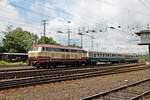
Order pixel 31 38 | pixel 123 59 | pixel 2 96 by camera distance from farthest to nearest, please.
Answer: pixel 31 38
pixel 123 59
pixel 2 96

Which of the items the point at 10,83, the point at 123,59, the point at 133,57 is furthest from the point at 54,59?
the point at 133,57

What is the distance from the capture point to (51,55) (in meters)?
40.1

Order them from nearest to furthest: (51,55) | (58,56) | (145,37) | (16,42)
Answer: (51,55) → (58,56) → (145,37) → (16,42)

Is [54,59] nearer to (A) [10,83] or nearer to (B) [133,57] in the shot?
(A) [10,83]

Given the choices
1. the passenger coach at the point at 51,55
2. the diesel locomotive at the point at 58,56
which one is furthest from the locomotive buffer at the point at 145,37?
the passenger coach at the point at 51,55

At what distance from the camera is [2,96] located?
14.9m

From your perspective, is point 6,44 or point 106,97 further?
point 6,44

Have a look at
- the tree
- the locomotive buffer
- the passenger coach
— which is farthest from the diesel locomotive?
the tree

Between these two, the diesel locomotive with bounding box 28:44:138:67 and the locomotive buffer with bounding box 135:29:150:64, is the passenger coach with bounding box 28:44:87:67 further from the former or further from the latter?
the locomotive buffer with bounding box 135:29:150:64

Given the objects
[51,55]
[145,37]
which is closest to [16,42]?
[145,37]

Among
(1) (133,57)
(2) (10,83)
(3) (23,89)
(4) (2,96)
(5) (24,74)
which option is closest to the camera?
(4) (2,96)

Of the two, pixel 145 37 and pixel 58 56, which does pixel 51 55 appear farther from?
pixel 145 37

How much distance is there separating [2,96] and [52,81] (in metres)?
7.19

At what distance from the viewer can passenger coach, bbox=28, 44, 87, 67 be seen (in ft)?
128
